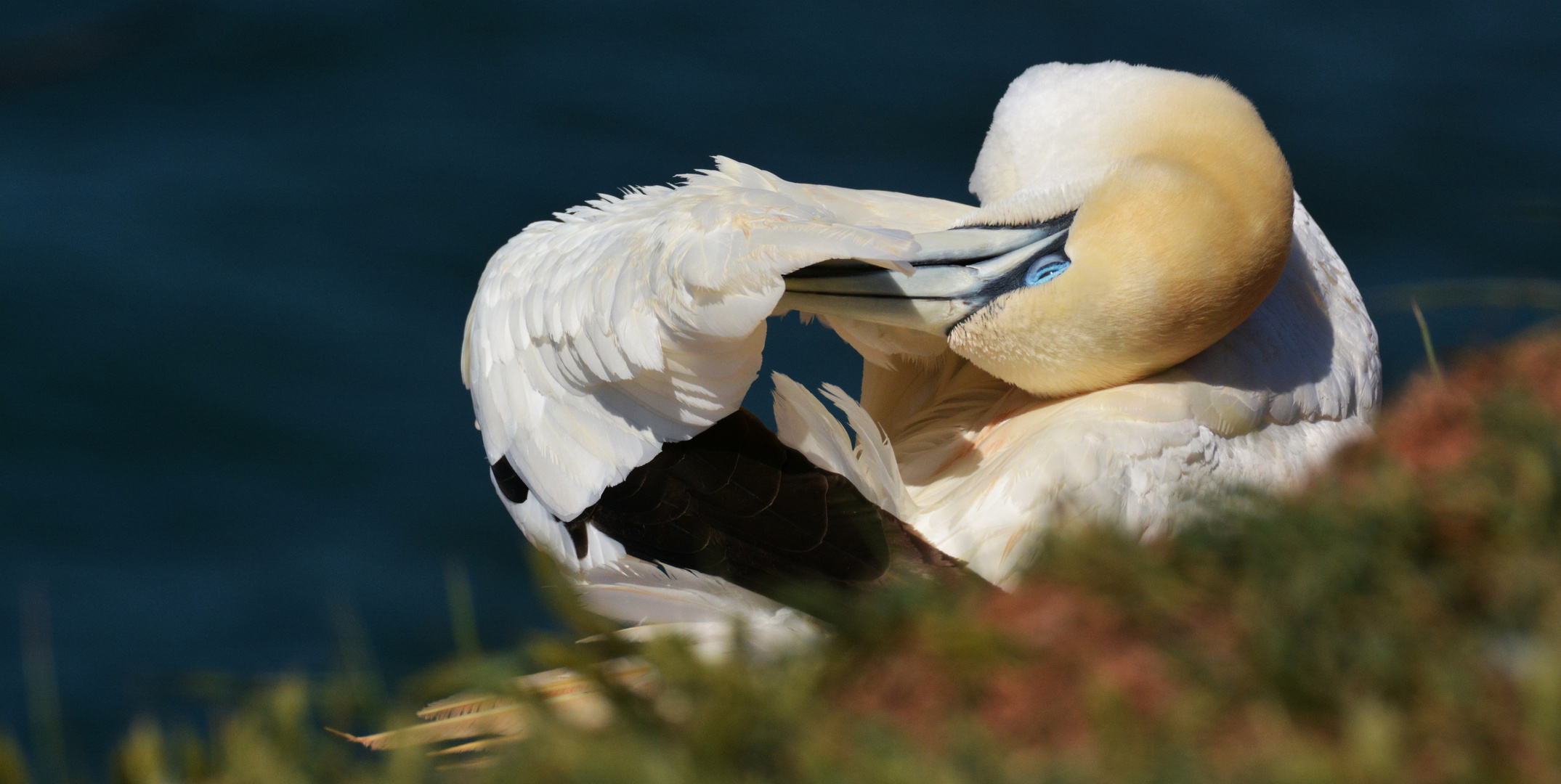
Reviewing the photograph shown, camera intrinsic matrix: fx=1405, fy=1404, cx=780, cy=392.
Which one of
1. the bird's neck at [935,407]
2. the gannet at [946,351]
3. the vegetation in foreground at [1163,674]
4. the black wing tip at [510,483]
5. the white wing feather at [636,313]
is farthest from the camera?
the black wing tip at [510,483]

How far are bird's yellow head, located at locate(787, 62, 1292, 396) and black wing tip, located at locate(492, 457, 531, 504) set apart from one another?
1244 millimetres

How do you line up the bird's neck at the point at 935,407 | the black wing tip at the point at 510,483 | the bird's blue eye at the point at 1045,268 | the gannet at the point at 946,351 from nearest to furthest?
the gannet at the point at 946,351 < the bird's blue eye at the point at 1045,268 < the bird's neck at the point at 935,407 < the black wing tip at the point at 510,483

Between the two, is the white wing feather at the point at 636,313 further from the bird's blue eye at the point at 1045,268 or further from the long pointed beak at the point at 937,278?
the bird's blue eye at the point at 1045,268

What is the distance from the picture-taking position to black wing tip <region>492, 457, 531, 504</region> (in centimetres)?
454

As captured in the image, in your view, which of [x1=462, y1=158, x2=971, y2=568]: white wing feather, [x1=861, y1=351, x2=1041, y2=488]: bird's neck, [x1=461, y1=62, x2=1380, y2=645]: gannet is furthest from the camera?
[x1=861, y1=351, x2=1041, y2=488]: bird's neck

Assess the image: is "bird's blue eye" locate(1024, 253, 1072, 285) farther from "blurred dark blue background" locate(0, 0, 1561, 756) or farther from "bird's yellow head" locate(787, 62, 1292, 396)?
"blurred dark blue background" locate(0, 0, 1561, 756)

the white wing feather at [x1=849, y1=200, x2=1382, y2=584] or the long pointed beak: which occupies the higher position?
the long pointed beak

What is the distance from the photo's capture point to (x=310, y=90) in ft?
35.0

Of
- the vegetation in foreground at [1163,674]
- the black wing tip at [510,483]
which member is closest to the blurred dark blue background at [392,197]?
the black wing tip at [510,483]

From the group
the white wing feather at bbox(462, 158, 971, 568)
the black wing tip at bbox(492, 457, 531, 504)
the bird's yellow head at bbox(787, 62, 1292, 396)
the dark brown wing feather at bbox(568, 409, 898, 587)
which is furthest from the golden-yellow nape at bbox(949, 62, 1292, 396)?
the black wing tip at bbox(492, 457, 531, 504)

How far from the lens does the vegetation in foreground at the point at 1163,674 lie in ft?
5.12

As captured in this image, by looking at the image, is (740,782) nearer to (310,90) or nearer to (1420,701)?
(1420,701)

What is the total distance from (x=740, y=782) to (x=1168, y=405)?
2295 millimetres

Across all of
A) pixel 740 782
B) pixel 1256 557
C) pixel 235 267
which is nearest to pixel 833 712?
pixel 740 782
